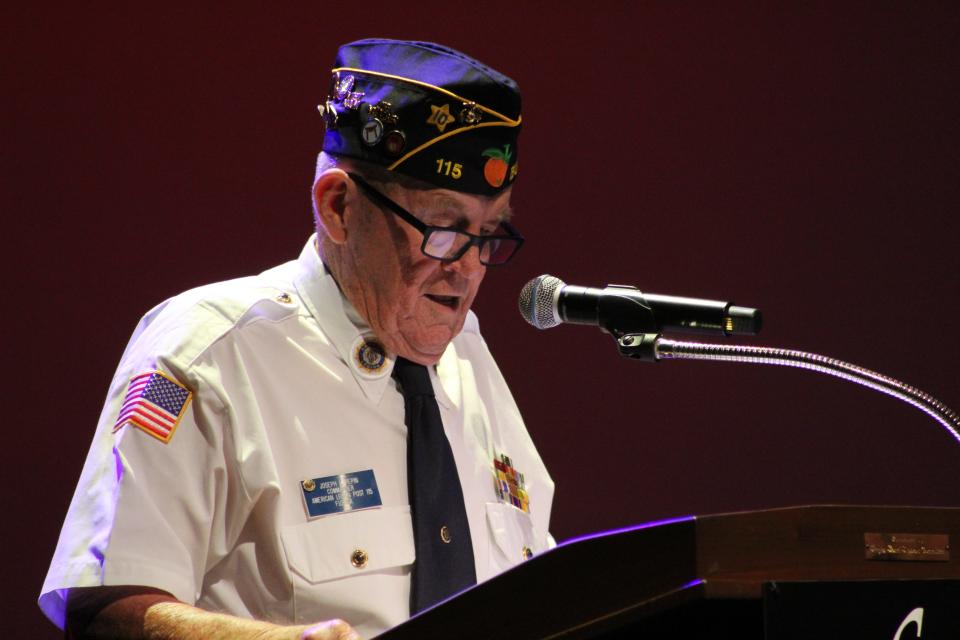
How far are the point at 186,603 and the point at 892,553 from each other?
0.86m

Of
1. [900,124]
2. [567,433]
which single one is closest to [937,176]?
[900,124]

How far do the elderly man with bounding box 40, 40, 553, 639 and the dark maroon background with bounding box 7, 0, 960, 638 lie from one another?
0.67 meters

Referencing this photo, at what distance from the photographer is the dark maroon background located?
2.56m

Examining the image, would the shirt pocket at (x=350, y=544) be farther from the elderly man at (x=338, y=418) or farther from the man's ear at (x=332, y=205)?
the man's ear at (x=332, y=205)

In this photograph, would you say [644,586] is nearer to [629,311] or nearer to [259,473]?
[629,311]

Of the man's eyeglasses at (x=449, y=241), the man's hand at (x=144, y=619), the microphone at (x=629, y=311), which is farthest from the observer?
the man's eyeglasses at (x=449, y=241)

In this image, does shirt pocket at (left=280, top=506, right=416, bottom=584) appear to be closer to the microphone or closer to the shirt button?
the shirt button

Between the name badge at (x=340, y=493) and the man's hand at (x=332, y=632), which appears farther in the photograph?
the name badge at (x=340, y=493)

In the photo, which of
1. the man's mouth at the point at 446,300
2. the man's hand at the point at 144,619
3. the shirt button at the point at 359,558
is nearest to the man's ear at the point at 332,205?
the man's mouth at the point at 446,300

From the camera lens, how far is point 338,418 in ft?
5.83

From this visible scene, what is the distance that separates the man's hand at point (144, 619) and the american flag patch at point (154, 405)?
0.69 feet

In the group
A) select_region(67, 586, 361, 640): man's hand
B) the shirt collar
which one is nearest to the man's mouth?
the shirt collar

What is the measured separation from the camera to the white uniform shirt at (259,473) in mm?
1527

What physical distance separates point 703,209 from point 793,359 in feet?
5.00
